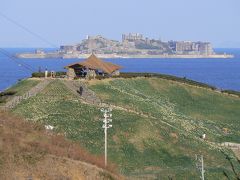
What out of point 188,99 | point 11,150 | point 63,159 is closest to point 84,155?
point 63,159

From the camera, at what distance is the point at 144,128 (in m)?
61.8

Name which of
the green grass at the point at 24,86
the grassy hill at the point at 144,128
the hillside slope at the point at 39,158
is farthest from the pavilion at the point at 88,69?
the hillside slope at the point at 39,158

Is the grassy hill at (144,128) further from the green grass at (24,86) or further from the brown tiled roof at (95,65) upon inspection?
the brown tiled roof at (95,65)

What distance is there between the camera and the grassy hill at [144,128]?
180 feet

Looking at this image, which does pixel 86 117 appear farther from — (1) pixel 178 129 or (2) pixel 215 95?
(2) pixel 215 95

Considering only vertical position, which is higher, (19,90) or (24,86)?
(24,86)

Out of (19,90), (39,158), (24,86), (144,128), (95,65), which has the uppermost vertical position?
(95,65)

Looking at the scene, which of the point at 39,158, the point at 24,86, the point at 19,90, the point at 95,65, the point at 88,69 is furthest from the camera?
the point at 95,65

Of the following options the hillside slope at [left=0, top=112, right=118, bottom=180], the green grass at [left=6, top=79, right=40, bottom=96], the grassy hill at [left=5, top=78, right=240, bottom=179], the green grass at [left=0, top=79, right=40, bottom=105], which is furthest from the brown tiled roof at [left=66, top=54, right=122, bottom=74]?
the hillside slope at [left=0, top=112, right=118, bottom=180]

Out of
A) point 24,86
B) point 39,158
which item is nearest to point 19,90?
point 24,86

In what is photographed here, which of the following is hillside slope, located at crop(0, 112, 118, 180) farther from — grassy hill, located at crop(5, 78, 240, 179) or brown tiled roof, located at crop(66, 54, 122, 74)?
brown tiled roof, located at crop(66, 54, 122, 74)

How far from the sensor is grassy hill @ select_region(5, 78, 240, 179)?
5494 cm

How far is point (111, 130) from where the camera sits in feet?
195

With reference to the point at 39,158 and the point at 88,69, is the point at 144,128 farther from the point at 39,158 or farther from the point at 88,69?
the point at 88,69
